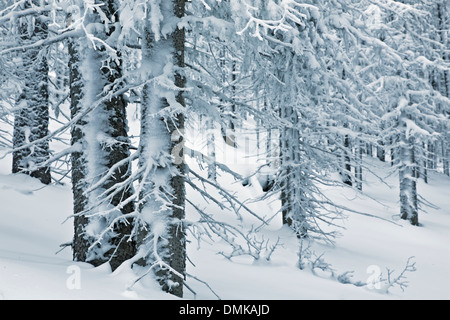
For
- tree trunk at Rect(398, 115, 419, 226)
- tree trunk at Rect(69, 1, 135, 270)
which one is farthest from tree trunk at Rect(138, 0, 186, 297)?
tree trunk at Rect(398, 115, 419, 226)

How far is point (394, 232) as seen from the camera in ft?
53.6

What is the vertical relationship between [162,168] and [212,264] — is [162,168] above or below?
above

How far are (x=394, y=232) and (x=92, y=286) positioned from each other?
45.8ft

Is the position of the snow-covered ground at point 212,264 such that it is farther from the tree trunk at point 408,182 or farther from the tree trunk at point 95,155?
the tree trunk at point 408,182

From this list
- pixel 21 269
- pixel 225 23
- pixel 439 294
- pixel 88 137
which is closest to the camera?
pixel 21 269

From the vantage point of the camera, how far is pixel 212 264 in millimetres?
8484

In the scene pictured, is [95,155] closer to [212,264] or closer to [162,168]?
[162,168]

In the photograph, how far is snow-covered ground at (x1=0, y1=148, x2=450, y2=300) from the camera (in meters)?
4.50

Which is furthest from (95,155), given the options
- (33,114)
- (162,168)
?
(33,114)

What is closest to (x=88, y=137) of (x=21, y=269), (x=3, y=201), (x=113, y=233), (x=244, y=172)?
(x=113, y=233)

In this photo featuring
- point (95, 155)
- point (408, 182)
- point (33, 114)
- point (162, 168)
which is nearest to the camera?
point (162, 168)

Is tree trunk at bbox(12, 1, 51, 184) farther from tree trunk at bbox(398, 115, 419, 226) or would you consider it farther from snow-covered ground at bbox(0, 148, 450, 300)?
tree trunk at bbox(398, 115, 419, 226)

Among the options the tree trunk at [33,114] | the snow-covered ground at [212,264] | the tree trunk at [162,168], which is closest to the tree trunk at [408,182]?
the snow-covered ground at [212,264]

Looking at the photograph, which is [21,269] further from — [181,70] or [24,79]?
[24,79]
